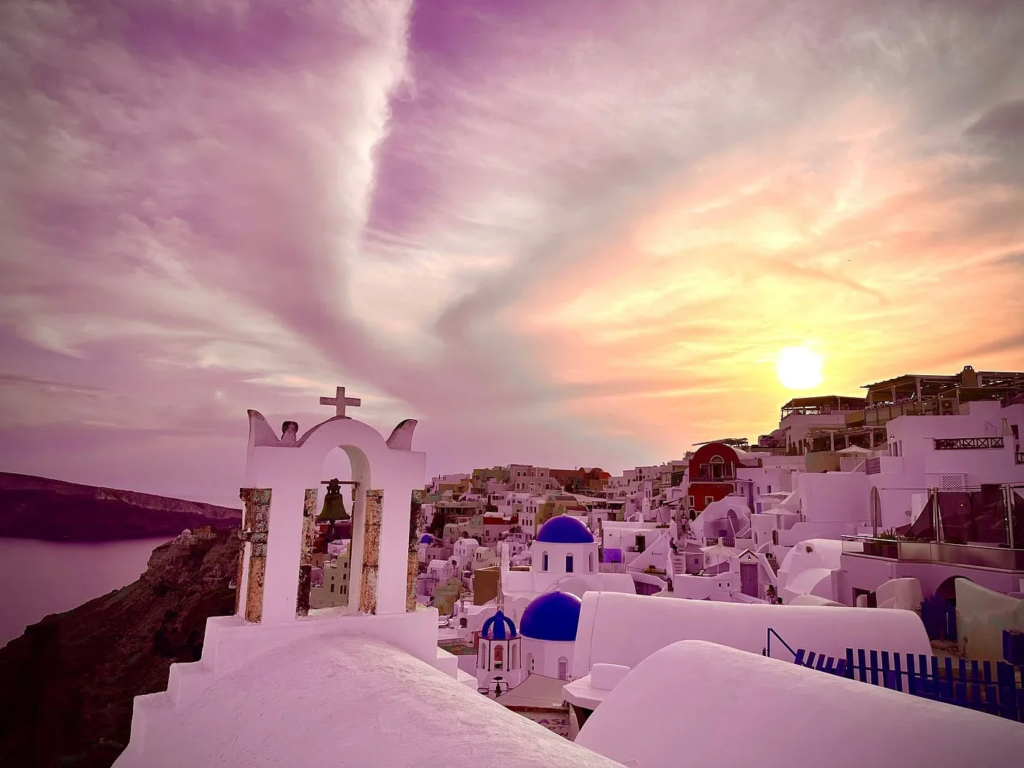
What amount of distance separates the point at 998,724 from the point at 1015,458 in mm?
21369

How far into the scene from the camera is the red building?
43.3 m

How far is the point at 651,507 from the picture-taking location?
5178cm

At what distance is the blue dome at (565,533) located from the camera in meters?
25.0

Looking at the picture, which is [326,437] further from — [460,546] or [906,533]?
[460,546]

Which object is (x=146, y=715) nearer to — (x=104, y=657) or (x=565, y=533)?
(x=565, y=533)

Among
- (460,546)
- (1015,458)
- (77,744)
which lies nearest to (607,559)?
(460,546)

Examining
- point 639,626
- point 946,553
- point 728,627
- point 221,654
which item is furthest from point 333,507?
point 946,553

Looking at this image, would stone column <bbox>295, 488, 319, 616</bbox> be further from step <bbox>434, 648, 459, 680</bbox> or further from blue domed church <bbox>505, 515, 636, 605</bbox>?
blue domed church <bbox>505, 515, 636, 605</bbox>

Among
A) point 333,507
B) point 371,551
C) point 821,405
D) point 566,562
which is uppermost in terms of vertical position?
point 821,405

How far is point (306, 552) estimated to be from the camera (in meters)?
5.30

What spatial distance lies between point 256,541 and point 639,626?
8021 millimetres

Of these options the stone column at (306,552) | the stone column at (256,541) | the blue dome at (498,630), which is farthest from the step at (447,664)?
the blue dome at (498,630)

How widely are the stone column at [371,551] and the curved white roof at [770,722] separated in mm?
→ 2844

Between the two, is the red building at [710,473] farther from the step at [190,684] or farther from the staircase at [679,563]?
the step at [190,684]
